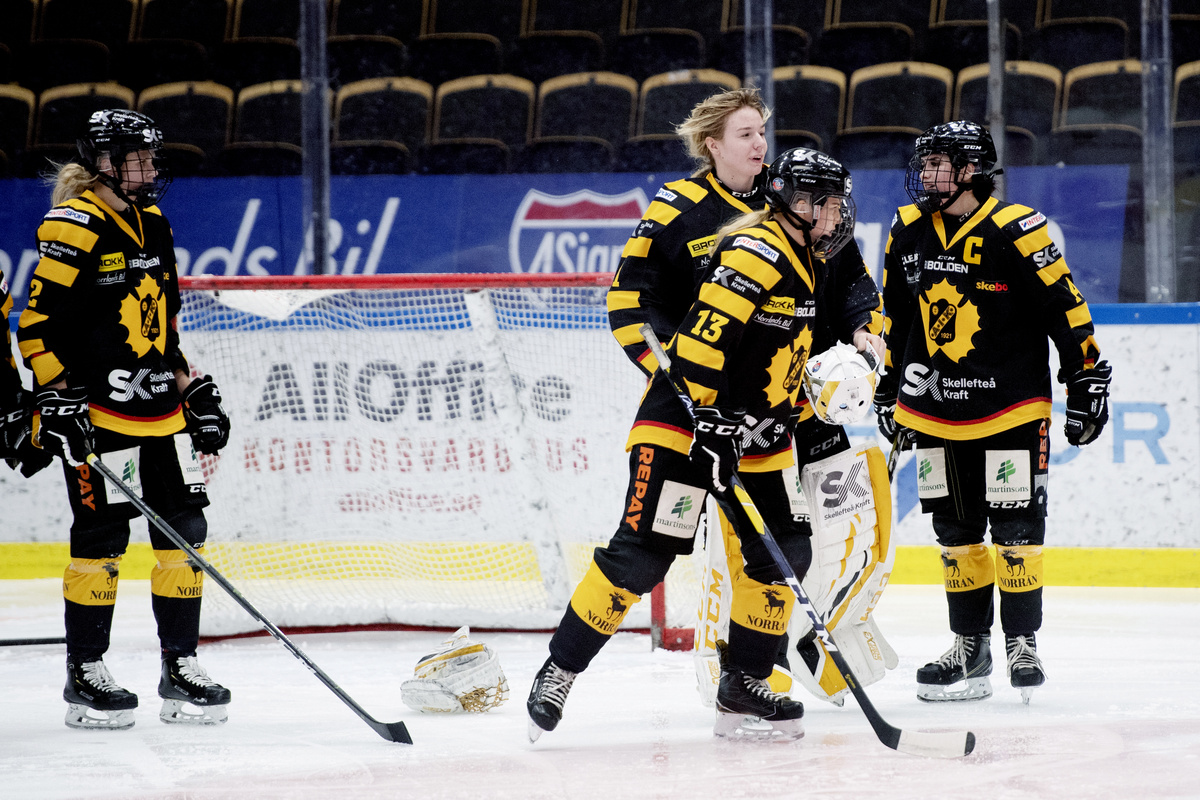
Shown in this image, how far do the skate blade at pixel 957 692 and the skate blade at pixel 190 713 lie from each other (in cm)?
152

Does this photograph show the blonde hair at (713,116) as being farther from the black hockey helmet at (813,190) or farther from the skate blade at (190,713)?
the skate blade at (190,713)

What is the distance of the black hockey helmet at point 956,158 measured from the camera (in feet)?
9.34

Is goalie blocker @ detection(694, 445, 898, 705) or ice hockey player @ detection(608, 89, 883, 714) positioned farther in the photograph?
goalie blocker @ detection(694, 445, 898, 705)

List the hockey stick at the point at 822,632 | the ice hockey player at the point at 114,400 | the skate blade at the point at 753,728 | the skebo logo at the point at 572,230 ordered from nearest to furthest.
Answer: the hockey stick at the point at 822,632 → the skate blade at the point at 753,728 → the ice hockey player at the point at 114,400 → the skebo logo at the point at 572,230

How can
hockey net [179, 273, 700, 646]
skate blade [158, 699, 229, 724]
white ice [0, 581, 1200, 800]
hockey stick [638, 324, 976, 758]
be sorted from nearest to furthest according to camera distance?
white ice [0, 581, 1200, 800], hockey stick [638, 324, 976, 758], skate blade [158, 699, 229, 724], hockey net [179, 273, 700, 646]

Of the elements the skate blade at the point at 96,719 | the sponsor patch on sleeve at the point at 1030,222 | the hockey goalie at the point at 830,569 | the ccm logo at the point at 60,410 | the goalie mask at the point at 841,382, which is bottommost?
the skate blade at the point at 96,719

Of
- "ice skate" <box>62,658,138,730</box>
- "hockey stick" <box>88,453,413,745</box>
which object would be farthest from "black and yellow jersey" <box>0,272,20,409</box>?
"ice skate" <box>62,658,138,730</box>

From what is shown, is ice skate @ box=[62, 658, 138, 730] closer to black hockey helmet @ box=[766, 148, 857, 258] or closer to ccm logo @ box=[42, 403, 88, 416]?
ccm logo @ box=[42, 403, 88, 416]

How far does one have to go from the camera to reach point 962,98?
5914 millimetres

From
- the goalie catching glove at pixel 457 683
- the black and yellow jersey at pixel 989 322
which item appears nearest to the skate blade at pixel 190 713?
the goalie catching glove at pixel 457 683

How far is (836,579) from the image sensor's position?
2.78 metres

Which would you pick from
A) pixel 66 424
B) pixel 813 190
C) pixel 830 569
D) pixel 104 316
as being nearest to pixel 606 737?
pixel 830 569

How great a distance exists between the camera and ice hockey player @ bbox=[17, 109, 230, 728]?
265 centimetres

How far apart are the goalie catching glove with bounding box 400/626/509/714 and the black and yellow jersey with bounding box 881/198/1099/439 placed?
110 cm
